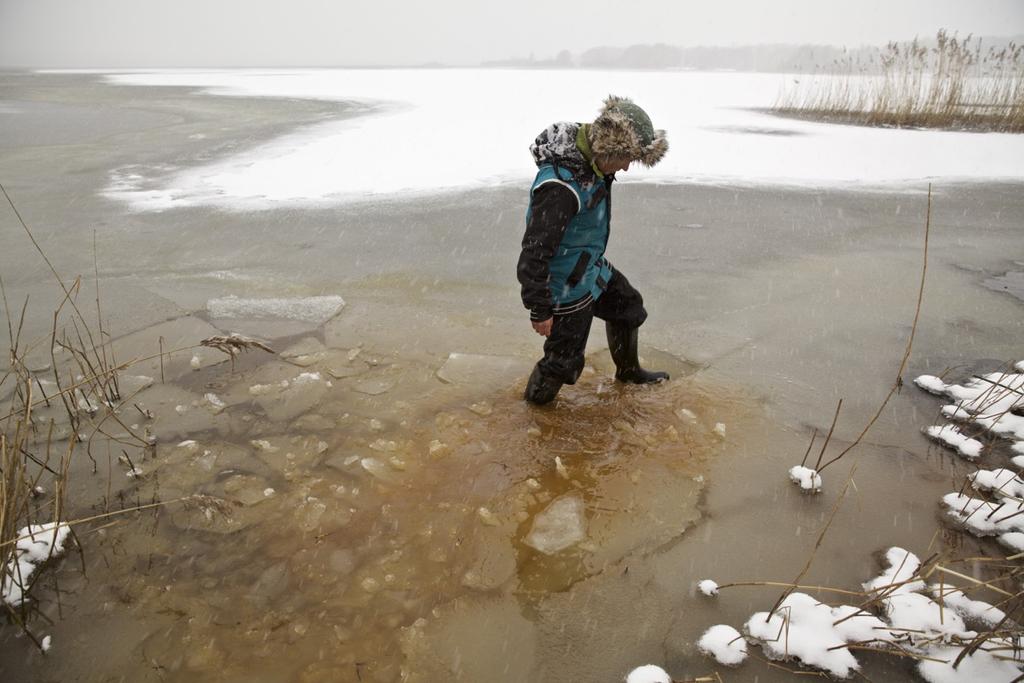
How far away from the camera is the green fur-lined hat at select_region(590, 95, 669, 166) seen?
2.25 metres

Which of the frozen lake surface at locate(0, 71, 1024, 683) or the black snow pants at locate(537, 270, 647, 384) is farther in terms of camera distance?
the black snow pants at locate(537, 270, 647, 384)

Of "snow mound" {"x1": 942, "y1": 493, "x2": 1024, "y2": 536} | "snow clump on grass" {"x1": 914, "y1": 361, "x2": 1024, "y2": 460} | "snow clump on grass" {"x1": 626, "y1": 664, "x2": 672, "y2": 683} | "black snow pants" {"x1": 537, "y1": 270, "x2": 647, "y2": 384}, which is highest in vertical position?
"black snow pants" {"x1": 537, "y1": 270, "x2": 647, "y2": 384}

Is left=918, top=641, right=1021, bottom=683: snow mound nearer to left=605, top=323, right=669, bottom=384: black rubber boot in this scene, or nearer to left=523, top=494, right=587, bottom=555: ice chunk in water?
left=523, top=494, right=587, bottom=555: ice chunk in water

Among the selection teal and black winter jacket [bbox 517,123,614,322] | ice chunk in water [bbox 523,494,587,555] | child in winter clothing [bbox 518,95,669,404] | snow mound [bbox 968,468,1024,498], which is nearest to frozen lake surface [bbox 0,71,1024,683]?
ice chunk in water [bbox 523,494,587,555]

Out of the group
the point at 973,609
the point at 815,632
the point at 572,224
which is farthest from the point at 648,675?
the point at 572,224

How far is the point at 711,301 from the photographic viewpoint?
14.0 feet

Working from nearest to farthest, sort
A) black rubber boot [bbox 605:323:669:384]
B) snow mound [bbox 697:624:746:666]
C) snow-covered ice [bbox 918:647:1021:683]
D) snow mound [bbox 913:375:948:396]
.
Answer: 1. snow-covered ice [bbox 918:647:1021:683]
2. snow mound [bbox 697:624:746:666]
3. black rubber boot [bbox 605:323:669:384]
4. snow mound [bbox 913:375:948:396]

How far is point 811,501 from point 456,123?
11.6 meters

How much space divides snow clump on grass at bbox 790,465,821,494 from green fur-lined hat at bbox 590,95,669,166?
4.90 ft

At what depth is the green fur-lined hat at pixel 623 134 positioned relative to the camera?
2248 mm

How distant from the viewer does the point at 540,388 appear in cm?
289

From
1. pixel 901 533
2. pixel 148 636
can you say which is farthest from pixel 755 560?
pixel 148 636

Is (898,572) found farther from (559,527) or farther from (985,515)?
(559,527)

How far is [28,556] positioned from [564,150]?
2.50m
